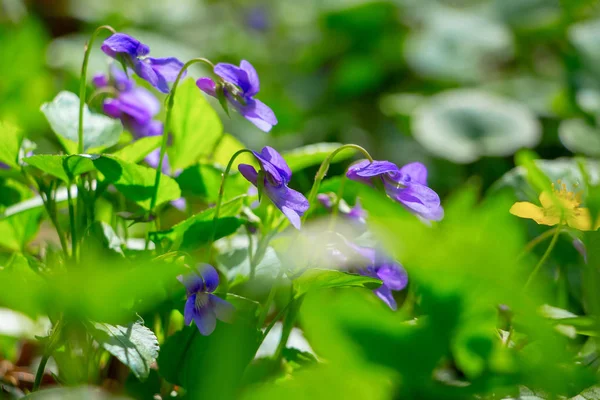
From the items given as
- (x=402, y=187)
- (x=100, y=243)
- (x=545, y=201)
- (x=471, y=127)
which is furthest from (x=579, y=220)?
(x=471, y=127)

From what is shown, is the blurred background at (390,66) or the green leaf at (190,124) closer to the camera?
the green leaf at (190,124)

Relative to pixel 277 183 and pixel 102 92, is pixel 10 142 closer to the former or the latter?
pixel 102 92

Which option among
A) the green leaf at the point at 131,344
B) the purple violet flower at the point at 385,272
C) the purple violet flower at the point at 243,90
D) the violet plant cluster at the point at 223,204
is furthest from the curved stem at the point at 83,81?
the purple violet flower at the point at 385,272

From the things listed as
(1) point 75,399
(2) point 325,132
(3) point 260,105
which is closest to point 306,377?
(1) point 75,399

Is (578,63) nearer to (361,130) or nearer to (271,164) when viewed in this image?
(361,130)

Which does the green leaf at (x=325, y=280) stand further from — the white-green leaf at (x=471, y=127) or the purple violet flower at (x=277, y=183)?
the white-green leaf at (x=471, y=127)

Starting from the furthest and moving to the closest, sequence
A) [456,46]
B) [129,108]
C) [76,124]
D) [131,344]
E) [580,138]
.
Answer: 1. [456,46]
2. [580,138]
3. [129,108]
4. [76,124]
5. [131,344]

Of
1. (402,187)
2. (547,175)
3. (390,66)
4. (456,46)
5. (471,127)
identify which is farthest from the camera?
(390,66)

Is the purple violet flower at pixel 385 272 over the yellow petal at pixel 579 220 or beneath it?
beneath
